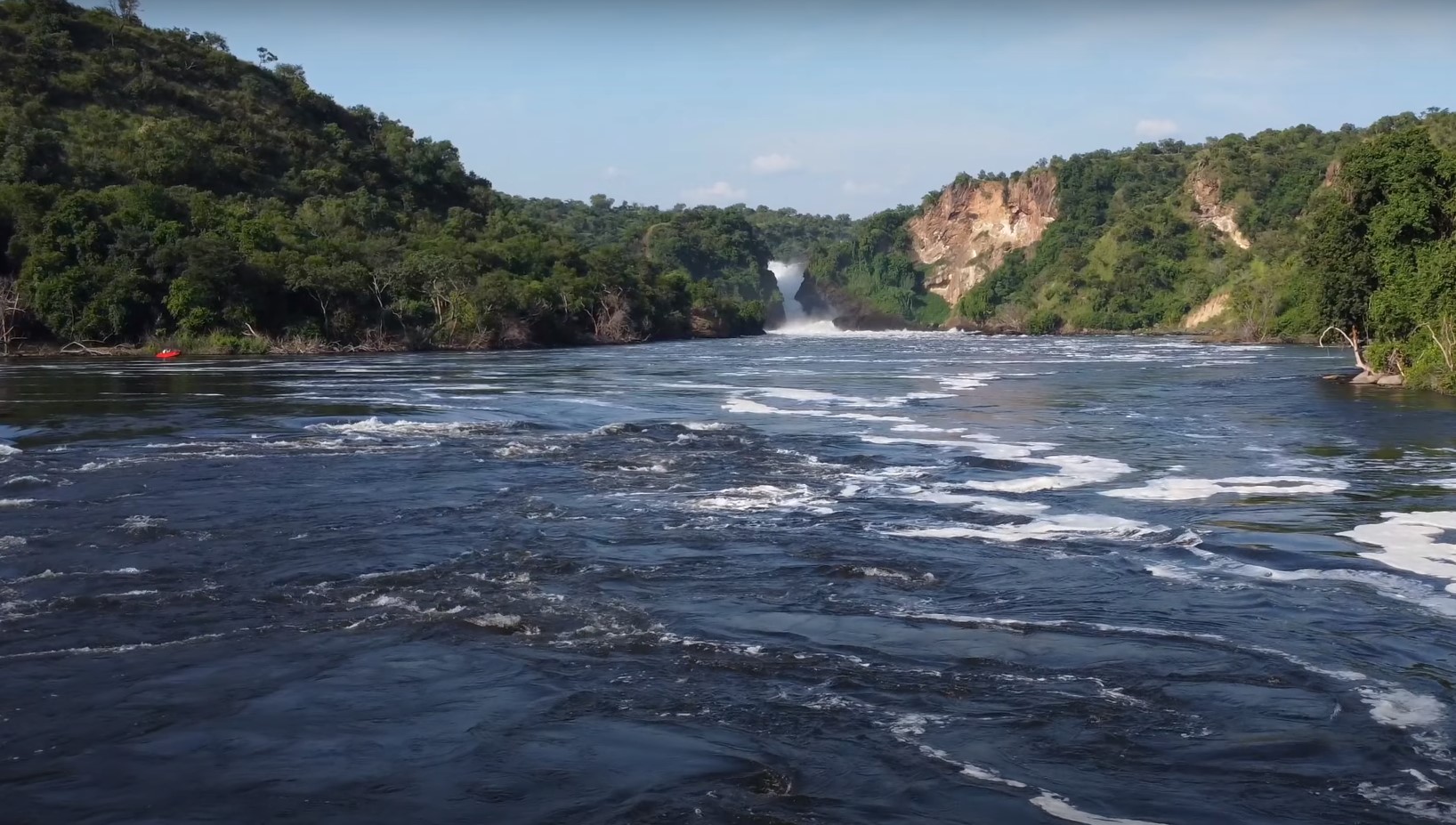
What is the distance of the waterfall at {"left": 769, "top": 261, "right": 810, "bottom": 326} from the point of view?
172625 millimetres

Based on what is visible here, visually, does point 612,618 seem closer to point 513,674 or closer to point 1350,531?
point 513,674

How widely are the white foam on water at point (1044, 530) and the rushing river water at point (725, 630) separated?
0.09 meters

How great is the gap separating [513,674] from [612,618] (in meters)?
1.62

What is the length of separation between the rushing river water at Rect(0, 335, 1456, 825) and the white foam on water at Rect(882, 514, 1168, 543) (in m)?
0.09

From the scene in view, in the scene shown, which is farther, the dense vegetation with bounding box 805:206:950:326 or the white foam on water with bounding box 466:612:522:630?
the dense vegetation with bounding box 805:206:950:326

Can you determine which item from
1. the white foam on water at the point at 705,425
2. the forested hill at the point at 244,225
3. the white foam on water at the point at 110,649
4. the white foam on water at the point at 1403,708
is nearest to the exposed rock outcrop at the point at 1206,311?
the forested hill at the point at 244,225

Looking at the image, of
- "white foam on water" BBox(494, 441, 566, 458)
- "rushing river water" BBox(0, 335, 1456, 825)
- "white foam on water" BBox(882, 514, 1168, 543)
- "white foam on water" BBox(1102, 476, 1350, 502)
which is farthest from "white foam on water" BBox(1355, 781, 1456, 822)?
"white foam on water" BBox(494, 441, 566, 458)

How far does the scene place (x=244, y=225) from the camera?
60875 mm

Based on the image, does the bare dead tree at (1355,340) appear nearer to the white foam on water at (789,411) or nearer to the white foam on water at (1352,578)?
the white foam on water at (789,411)

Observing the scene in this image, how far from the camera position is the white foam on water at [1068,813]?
6.81m

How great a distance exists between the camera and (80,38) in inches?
3263

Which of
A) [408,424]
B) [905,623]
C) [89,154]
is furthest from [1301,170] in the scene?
[905,623]

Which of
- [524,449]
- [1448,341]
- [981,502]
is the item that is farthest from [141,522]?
[1448,341]

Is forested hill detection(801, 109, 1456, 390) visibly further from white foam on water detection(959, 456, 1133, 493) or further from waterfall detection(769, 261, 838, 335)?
white foam on water detection(959, 456, 1133, 493)
